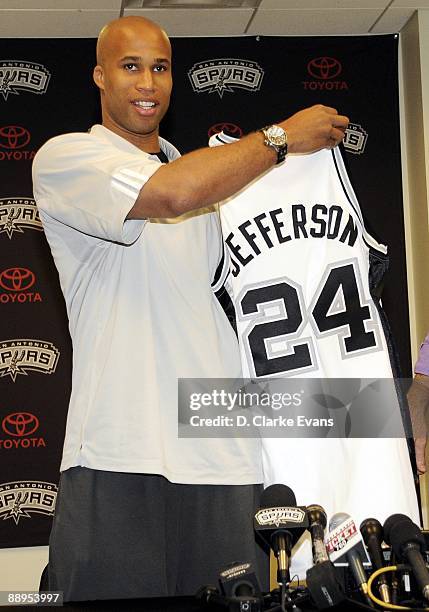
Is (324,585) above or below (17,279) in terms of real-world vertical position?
below

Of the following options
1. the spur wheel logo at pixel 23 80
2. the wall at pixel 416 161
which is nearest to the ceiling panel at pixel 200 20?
the spur wheel logo at pixel 23 80

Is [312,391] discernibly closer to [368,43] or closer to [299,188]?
[299,188]

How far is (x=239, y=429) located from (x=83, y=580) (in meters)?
0.42

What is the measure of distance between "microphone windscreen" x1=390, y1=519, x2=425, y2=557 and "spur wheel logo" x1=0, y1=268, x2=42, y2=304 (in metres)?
2.96

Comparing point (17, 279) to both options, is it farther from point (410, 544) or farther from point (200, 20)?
point (410, 544)

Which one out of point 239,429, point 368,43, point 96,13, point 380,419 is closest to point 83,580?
point 239,429

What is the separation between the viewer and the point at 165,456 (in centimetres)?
175

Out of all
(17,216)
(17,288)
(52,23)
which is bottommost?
(17,288)

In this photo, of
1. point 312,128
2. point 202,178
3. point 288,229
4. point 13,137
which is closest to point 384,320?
point 288,229

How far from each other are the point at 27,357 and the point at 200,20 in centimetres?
166

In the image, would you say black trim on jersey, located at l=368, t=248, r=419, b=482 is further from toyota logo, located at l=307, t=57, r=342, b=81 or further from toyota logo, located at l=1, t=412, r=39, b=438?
toyota logo, located at l=307, t=57, r=342, b=81

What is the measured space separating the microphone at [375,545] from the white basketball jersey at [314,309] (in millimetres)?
562

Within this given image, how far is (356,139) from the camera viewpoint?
4250 mm

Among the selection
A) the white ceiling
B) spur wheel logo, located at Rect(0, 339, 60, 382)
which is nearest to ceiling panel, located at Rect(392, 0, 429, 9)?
the white ceiling
